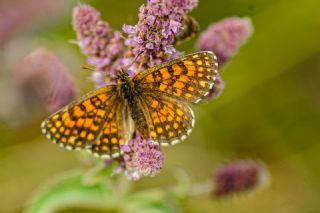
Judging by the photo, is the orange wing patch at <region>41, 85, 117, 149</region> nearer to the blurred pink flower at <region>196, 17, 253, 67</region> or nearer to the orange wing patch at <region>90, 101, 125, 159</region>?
the orange wing patch at <region>90, 101, 125, 159</region>

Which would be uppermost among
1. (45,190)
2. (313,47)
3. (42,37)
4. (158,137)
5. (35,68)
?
(42,37)

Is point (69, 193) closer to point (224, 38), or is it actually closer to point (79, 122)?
point (79, 122)

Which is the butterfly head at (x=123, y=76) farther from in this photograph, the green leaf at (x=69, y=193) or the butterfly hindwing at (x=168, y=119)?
the green leaf at (x=69, y=193)

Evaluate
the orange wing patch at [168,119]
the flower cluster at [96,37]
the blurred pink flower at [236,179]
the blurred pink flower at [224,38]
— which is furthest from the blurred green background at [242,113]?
the orange wing patch at [168,119]

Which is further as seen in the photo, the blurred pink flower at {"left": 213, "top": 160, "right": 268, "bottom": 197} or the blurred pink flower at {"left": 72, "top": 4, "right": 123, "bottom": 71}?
the blurred pink flower at {"left": 213, "top": 160, "right": 268, "bottom": 197}

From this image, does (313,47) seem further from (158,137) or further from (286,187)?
(158,137)

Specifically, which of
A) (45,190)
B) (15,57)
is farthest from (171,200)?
(15,57)

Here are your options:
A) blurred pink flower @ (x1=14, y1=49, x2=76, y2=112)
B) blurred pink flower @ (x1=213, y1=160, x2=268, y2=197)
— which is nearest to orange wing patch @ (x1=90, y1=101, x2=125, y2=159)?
blurred pink flower @ (x1=14, y1=49, x2=76, y2=112)
